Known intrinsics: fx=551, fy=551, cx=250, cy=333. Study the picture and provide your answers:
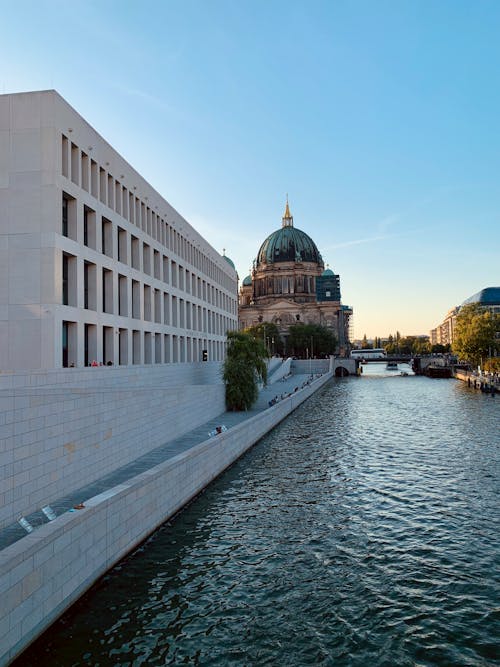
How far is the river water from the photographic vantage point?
443 inches

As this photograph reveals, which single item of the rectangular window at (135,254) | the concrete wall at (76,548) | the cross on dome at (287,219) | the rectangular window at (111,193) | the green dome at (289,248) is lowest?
the concrete wall at (76,548)

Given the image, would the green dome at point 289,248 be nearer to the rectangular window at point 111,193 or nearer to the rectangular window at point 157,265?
the rectangular window at point 157,265

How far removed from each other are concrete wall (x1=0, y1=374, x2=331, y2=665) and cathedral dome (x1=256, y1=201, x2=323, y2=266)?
160 metres

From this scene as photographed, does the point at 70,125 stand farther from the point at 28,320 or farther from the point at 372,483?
the point at 372,483

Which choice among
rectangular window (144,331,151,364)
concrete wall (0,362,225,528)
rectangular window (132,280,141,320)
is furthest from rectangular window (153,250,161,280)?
concrete wall (0,362,225,528)

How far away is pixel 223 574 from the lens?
14914 millimetres

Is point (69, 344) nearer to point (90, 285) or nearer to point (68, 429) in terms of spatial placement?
point (90, 285)

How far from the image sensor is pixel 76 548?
41.3 ft

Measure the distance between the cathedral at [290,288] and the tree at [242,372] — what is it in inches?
4360

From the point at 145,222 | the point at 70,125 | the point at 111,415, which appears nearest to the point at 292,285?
the point at 145,222

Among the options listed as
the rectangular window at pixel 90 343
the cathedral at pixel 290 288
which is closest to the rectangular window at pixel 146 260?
the rectangular window at pixel 90 343

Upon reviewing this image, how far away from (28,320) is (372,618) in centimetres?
2226

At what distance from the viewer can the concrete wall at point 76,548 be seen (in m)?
10.2

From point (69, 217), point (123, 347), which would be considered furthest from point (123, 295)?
point (69, 217)
